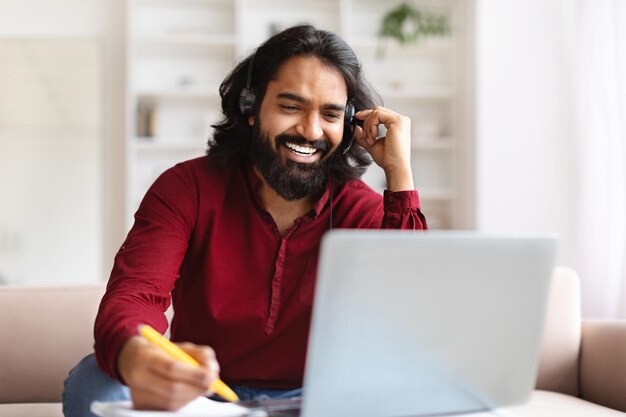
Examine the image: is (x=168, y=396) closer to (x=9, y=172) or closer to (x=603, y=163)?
(x=603, y=163)

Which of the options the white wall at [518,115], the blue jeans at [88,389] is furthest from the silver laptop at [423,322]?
the white wall at [518,115]

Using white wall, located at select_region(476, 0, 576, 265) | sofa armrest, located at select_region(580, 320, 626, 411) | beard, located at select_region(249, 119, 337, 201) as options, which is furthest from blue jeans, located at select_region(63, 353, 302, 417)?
white wall, located at select_region(476, 0, 576, 265)

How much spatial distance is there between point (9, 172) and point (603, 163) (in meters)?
2.99

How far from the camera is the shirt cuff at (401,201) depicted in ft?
4.92

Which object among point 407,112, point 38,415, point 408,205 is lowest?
point 38,415

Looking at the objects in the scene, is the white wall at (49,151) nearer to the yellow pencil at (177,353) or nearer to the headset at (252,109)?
the headset at (252,109)

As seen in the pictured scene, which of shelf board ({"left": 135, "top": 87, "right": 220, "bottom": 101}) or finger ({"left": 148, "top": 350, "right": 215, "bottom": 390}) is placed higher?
shelf board ({"left": 135, "top": 87, "right": 220, "bottom": 101})

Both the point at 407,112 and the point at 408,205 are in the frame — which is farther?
the point at 407,112

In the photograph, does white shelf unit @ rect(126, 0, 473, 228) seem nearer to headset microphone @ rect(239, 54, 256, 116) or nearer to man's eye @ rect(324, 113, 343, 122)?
headset microphone @ rect(239, 54, 256, 116)

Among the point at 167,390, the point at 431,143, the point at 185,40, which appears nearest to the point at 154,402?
the point at 167,390

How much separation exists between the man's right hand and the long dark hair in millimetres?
822

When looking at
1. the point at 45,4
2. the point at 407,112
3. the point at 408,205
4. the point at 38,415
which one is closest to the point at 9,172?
the point at 45,4

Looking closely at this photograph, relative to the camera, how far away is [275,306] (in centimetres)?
151

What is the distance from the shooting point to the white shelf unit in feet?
13.8
